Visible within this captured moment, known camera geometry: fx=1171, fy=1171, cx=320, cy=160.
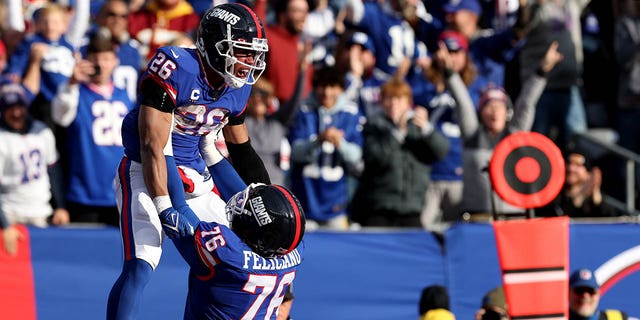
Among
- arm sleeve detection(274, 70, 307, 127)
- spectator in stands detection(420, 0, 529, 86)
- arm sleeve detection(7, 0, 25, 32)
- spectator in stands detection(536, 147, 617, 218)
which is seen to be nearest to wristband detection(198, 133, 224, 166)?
arm sleeve detection(274, 70, 307, 127)

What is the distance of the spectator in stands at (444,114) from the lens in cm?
977

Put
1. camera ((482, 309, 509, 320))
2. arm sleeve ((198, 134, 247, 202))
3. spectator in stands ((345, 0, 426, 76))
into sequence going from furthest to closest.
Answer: spectator in stands ((345, 0, 426, 76)) → camera ((482, 309, 509, 320)) → arm sleeve ((198, 134, 247, 202))

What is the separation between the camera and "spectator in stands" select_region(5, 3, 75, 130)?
973 cm

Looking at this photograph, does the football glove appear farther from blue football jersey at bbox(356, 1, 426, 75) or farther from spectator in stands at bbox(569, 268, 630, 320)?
blue football jersey at bbox(356, 1, 426, 75)

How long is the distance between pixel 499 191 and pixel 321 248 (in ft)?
5.51

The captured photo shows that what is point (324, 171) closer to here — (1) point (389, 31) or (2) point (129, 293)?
(1) point (389, 31)

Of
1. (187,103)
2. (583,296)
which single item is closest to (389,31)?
(583,296)

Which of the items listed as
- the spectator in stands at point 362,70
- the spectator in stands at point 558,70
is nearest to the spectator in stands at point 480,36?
the spectator in stands at point 558,70

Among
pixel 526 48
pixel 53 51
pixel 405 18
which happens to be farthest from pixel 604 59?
pixel 53 51

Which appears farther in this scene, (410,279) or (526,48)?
(526,48)

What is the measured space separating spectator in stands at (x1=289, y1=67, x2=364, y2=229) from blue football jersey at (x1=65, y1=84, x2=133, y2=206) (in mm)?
1445

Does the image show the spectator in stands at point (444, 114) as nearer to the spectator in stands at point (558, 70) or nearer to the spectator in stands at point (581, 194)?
the spectator in stands at point (558, 70)

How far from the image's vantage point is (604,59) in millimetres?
11633

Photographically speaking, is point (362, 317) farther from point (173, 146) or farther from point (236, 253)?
point (236, 253)
